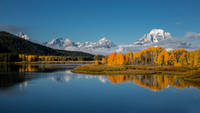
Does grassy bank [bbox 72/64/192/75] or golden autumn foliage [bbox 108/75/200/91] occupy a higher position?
grassy bank [bbox 72/64/192/75]

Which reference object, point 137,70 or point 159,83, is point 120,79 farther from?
point 137,70

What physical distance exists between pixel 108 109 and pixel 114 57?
127426 millimetres

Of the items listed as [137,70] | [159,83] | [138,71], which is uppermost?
[137,70]

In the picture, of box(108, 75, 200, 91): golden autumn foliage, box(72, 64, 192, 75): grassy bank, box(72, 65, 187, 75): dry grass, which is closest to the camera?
box(108, 75, 200, 91): golden autumn foliage

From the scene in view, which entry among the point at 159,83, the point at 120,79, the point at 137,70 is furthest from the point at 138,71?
the point at 159,83

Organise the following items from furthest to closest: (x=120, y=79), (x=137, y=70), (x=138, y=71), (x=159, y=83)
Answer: (x=137, y=70), (x=138, y=71), (x=120, y=79), (x=159, y=83)

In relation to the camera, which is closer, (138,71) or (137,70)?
(138,71)

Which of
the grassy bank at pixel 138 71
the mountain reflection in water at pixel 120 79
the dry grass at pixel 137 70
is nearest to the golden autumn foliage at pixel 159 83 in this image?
the mountain reflection in water at pixel 120 79

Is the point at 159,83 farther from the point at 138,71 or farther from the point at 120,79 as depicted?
the point at 138,71

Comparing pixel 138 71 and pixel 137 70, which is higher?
pixel 137 70

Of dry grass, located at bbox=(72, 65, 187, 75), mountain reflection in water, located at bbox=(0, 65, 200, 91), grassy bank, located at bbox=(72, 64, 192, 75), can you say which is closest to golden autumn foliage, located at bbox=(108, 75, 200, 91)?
mountain reflection in water, located at bbox=(0, 65, 200, 91)

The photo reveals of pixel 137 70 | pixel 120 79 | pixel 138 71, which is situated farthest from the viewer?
pixel 137 70

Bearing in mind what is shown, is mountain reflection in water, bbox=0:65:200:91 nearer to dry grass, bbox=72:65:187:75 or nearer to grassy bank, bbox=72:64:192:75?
grassy bank, bbox=72:64:192:75

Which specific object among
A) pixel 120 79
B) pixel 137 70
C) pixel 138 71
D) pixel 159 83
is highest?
pixel 137 70
